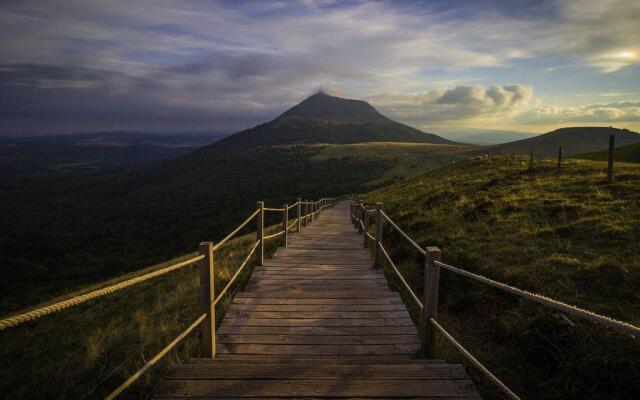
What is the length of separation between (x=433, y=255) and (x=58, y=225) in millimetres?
100386

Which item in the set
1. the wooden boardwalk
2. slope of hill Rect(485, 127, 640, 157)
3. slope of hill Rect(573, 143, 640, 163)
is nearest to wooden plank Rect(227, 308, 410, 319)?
the wooden boardwalk

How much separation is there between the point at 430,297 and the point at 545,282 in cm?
307

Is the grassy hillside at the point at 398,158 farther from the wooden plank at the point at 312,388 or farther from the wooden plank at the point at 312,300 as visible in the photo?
the wooden plank at the point at 312,388

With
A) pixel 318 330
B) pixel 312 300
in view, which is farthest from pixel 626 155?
pixel 318 330

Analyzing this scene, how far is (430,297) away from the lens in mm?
4043

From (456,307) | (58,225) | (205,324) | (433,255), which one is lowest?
(58,225)

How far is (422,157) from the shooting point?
8469cm

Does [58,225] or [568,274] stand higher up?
[568,274]

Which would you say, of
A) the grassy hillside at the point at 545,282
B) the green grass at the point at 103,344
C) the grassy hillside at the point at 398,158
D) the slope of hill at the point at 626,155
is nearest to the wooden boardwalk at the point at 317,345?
the green grass at the point at 103,344

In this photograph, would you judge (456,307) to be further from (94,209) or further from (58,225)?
(94,209)

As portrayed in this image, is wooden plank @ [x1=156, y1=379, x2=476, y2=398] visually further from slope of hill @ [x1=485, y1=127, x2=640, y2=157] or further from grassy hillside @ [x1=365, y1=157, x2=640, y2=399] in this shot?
slope of hill @ [x1=485, y1=127, x2=640, y2=157]

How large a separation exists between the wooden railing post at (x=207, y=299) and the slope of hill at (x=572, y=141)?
80.0 meters

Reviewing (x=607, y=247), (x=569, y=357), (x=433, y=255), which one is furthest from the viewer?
(x=607, y=247)

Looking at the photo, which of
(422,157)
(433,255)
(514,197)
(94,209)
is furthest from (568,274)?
(94,209)
